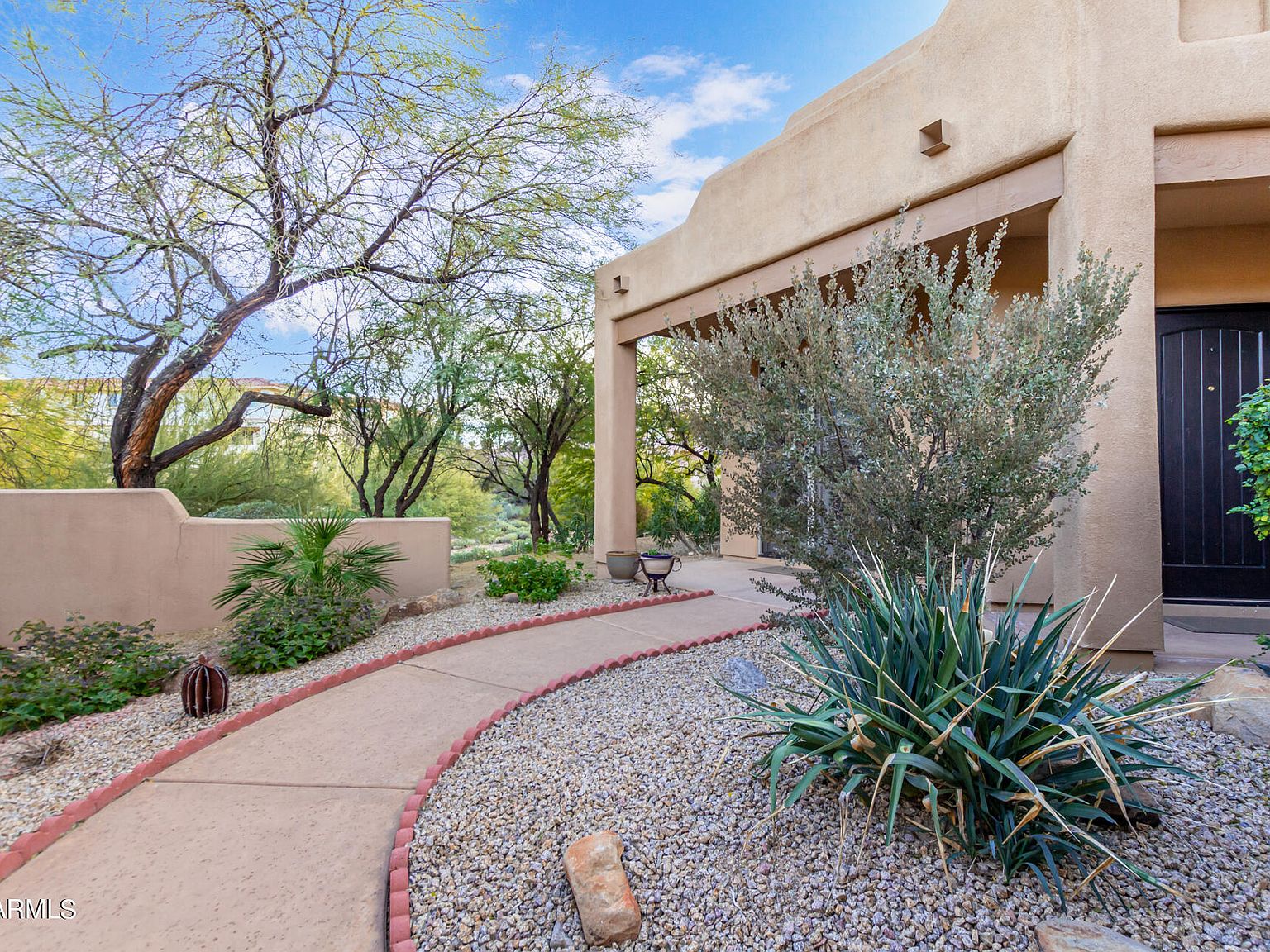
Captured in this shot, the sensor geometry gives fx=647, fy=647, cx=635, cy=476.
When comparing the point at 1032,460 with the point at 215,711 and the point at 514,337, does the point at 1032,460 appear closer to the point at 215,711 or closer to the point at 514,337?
the point at 215,711

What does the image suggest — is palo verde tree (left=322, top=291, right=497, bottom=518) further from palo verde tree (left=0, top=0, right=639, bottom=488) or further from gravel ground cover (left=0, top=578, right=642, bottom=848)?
gravel ground cover (left=0, top=578, right=642, bottom=848)

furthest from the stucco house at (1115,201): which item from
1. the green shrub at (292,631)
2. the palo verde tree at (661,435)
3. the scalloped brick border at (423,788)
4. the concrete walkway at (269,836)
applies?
the palo verde tree at (661,435)

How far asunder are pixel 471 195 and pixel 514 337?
250cm

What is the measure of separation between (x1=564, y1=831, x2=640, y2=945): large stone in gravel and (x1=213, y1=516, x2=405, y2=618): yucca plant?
4.49 meters

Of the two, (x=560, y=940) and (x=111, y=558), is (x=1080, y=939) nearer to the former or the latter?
(x=560, y=940)

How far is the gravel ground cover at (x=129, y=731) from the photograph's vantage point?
315 cm

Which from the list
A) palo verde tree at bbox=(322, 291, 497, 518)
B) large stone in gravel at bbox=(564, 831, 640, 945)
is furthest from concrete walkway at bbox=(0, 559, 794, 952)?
palo verde tree at bbox=(322, 291, 497, 518)

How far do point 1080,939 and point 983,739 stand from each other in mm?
546

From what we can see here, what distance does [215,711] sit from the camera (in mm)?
4086

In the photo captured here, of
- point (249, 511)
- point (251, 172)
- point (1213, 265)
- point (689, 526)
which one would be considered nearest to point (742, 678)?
point (1213, 265)

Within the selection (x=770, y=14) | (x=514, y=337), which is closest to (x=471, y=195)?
(x=514, y=337)

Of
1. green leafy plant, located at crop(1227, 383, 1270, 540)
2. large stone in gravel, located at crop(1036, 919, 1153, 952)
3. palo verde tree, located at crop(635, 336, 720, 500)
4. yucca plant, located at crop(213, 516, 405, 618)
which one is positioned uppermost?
palo verde tree, located at crop(635, 336, 720, 500)

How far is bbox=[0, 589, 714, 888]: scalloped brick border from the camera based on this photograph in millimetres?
2549

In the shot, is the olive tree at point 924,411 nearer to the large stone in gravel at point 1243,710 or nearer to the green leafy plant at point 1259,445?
the green leafy plant at point 1259,445
